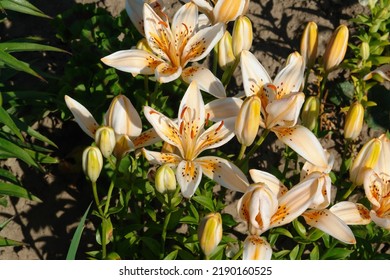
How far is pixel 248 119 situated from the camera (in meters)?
1.54

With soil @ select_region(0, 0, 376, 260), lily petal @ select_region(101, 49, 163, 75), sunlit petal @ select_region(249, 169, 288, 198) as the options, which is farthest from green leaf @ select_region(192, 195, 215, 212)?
soil @ select_region(0, 0, 376, 260)

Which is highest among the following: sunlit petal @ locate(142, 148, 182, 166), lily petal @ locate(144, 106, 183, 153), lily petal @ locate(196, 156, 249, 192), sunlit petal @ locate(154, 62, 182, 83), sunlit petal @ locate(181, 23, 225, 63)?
sunlit petal @ locate(181, 23, 225, 63)

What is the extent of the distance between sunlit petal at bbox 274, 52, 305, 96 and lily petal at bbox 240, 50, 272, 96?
1.6 inches

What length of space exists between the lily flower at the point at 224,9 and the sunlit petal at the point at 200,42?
0.05m

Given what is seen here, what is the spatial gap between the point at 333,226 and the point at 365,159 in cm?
20

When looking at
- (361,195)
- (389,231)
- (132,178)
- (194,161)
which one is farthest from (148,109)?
(361,195)

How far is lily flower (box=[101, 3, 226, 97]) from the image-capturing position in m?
1.77

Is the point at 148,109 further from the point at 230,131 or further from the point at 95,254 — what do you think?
the point at 95,254

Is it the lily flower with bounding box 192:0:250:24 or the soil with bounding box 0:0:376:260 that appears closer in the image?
the lily flower with bounding box 192:0:250:24

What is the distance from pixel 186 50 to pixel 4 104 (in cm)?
72

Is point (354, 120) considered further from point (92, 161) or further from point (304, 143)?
point (92, 161)

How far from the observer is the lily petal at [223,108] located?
5.54 feet

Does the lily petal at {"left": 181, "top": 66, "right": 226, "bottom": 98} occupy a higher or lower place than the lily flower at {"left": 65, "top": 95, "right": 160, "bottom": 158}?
higher

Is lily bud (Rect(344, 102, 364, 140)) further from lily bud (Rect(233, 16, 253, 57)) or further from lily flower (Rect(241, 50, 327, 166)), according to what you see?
lily bud (Rect(233, 16, 253, 57))
